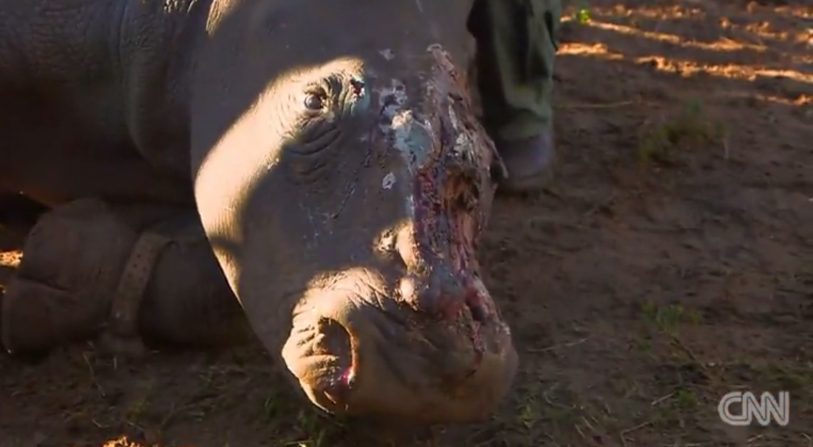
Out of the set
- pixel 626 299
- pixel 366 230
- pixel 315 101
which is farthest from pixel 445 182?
pixel 626 299

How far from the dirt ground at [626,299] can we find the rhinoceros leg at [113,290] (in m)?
0.05

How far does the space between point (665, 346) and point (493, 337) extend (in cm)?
83

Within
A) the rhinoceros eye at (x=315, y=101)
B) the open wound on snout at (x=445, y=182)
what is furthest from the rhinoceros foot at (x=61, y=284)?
the open wound on snout at (x=445, y=182)

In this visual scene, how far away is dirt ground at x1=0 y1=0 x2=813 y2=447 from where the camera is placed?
218cm

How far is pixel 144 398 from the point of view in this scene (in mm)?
2225

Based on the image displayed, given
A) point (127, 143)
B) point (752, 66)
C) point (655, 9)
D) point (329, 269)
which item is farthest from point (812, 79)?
point (329, 269)

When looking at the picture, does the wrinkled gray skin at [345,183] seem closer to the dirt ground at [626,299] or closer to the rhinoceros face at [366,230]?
the rhinoceros face at [366,230]

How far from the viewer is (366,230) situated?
5.61ft

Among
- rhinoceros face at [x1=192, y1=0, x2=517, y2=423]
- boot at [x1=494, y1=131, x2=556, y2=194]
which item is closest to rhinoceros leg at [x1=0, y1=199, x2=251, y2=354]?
rhinoceros face at [x1=192, y1=0, x2=517, y2=423]

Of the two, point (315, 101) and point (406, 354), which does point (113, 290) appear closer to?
point (315, 101)

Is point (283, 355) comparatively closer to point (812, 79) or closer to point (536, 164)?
point (536, 164)

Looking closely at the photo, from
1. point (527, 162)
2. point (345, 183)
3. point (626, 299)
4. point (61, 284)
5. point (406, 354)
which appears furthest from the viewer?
point (527, 162)

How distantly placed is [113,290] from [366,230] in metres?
0.77

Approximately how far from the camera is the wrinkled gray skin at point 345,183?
1.67 meters
